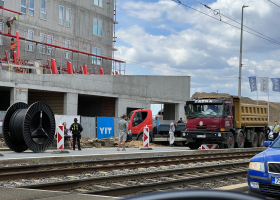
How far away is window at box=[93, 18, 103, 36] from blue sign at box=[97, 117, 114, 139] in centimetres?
1734

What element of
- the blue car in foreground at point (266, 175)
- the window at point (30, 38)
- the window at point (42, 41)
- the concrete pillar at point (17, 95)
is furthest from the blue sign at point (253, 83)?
the blue car in foreground at point (266, 175)

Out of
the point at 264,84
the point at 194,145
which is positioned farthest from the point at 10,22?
the point at 264,84

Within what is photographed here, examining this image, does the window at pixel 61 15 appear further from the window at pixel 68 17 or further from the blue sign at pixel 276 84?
the blue sign at pixel 276 84

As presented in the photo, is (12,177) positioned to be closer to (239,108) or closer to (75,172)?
(75,172)

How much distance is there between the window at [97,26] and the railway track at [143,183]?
36.1 metres

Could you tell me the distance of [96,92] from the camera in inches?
1437

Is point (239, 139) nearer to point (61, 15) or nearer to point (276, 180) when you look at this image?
point (276, 180)

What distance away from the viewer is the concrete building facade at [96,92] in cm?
Answer: 2951

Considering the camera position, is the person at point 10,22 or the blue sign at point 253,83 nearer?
the person at point 10,22

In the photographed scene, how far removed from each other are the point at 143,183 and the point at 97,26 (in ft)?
129

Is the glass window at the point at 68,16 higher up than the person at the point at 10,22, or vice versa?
the glass window at the point at 68,16

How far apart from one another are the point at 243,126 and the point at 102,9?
27.9m

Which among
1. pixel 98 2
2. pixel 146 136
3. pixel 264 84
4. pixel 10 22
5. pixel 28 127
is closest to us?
pixel 28 127

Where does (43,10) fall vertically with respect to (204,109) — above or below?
above
